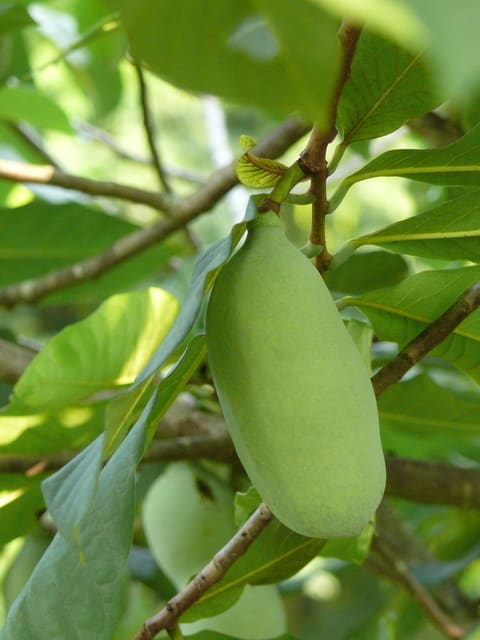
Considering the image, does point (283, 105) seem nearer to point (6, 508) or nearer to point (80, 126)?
point (6, 508)

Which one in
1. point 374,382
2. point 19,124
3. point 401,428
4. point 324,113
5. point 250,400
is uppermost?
point 324,113

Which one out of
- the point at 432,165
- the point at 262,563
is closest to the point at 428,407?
the point at 262,563

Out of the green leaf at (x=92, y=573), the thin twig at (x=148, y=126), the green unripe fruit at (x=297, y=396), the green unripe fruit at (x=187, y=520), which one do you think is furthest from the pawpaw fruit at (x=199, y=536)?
the thin twig at (x=148, y=126)

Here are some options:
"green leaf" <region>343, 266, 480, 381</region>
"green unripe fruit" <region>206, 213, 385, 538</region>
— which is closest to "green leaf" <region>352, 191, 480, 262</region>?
"green leaf" <region>343, 266, 480, 381</region>

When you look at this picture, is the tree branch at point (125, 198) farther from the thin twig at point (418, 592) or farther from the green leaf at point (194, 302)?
the green leaf at point (194, 302)

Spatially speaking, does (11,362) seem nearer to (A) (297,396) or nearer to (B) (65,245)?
(B) (65,245)

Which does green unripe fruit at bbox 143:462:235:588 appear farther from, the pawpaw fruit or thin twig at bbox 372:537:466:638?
thin twig at bbox 372:537:466:638

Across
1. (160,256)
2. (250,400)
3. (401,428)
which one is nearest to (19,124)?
(160,256)
